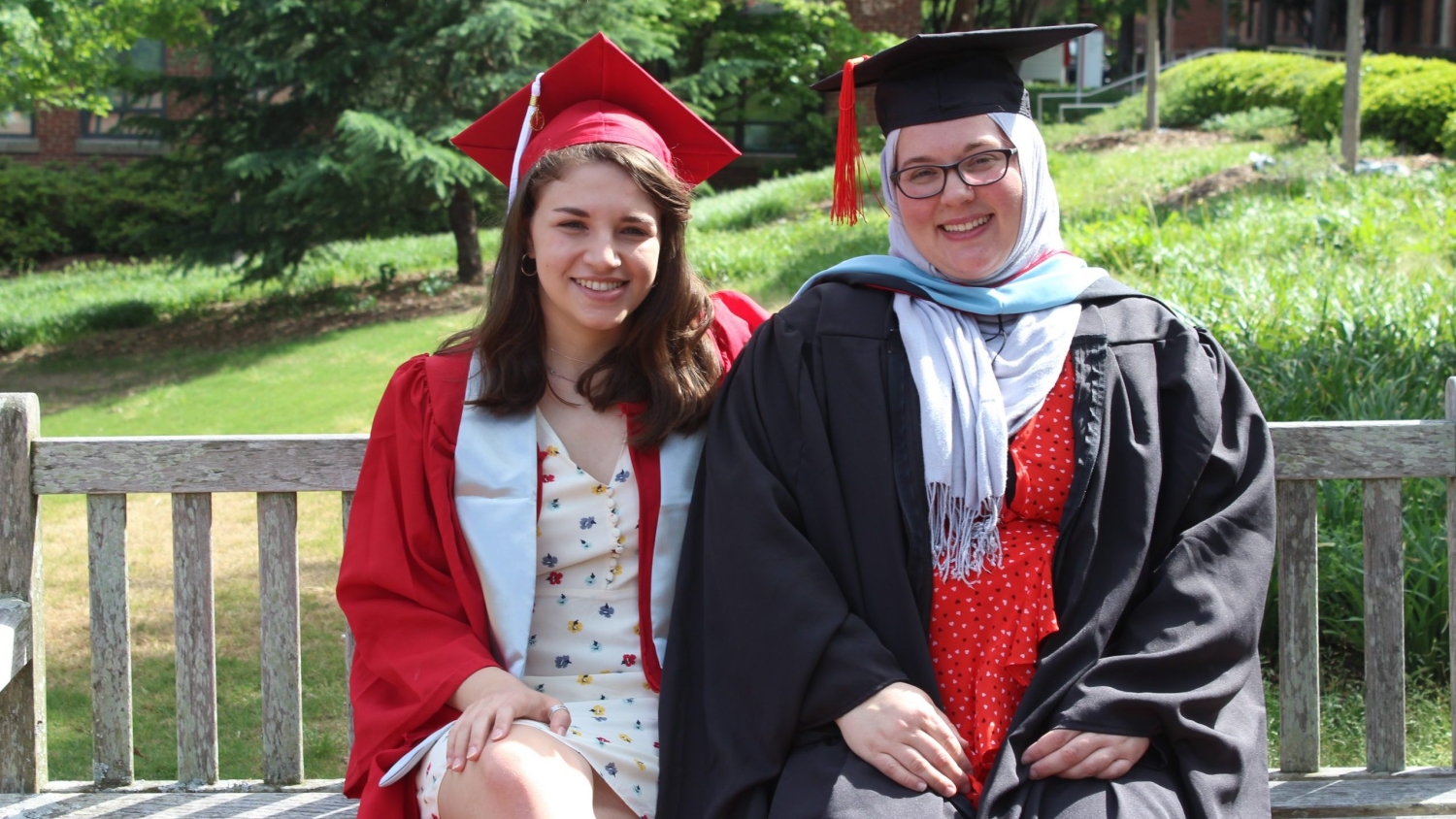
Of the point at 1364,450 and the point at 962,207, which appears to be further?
the point at 1364,450

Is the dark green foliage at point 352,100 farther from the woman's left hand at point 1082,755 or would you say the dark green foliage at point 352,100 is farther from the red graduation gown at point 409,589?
the woman's left hand at point 1082,755

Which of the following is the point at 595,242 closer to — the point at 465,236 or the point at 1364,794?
the point at 1364,794

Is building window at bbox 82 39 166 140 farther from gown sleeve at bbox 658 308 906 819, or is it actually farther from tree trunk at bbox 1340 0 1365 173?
gown sleeve at bbox 658 308 906 819

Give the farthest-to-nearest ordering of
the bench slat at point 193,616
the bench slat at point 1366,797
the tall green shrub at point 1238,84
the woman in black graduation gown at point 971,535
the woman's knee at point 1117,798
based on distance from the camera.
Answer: the tall green shrub at point 1238,84 < the bench slat at point 193,616 < the bench slat at point 1366,797 < the woman in black graduation gown at point 971,535 < the woman's knee at point 1117,798

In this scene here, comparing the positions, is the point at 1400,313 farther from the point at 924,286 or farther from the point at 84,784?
the point at 84,784

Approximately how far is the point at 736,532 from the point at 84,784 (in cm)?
173

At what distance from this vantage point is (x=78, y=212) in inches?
736

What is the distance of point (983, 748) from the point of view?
2355 mm

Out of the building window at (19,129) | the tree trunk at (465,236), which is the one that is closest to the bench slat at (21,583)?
the tree trunk at (465,236)

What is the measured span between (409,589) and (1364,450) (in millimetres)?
2090

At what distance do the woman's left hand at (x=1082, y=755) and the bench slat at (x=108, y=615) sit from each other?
200 cm

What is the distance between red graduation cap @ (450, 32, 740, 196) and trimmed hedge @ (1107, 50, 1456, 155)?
1209 cm

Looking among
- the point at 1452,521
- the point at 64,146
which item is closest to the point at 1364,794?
the point at 1452,521

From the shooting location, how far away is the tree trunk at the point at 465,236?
475 inches
